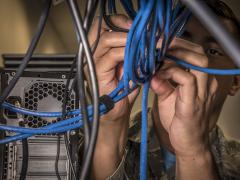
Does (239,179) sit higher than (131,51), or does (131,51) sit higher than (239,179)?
(131,51)

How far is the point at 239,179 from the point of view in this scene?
0.96 metres

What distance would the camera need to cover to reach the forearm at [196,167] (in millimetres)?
652

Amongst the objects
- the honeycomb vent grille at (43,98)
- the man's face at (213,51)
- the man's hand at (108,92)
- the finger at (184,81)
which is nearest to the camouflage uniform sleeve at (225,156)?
the man's face at (213,51)

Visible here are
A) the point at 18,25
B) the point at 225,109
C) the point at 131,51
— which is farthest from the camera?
the point at 225,109

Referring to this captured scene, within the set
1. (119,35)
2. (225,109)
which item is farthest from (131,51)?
(225,109)

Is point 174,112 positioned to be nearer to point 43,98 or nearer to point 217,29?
point 43,98

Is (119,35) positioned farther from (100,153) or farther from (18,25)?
(18,25)

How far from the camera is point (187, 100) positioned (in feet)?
1.73

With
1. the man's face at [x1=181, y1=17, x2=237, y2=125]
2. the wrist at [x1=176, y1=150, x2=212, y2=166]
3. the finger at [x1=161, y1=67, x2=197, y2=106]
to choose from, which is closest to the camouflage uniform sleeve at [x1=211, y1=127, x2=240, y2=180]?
the man's face at [x1=181, y1=17, x2=237, y2=125]

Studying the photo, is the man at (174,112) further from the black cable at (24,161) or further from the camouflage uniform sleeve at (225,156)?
the black cable at (24,161)

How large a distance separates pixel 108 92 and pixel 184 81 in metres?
0.14

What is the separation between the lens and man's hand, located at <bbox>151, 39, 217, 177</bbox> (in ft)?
1.52

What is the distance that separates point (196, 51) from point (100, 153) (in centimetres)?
40

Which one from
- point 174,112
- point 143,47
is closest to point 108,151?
point 174,112
